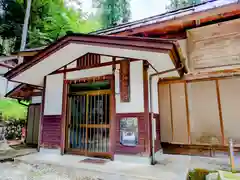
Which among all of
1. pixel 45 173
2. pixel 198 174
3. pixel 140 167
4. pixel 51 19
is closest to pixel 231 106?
pixel 198 174

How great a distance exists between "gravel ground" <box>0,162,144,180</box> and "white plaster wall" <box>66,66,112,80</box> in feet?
8.85

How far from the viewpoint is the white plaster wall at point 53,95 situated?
5.79 m

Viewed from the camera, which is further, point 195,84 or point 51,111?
point 51,111

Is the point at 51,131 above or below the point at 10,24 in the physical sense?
below

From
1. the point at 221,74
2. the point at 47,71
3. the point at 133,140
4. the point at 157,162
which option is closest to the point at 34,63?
the point at 47,71

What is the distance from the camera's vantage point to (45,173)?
3934mm

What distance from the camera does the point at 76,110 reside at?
5.64 m

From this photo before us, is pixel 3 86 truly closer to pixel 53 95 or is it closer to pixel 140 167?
pixel 53 95

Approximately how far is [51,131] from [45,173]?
197 centimetres

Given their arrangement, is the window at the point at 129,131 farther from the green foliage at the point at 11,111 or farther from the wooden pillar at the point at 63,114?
the green foliage at the point at 11,111

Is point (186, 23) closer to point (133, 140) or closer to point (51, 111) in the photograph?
point (133, 140)

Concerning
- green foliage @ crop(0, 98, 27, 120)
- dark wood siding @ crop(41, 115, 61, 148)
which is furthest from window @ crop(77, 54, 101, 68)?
green foliage @ crop(0, 98, 27, 120)

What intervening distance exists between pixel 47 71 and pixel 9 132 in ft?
20.3

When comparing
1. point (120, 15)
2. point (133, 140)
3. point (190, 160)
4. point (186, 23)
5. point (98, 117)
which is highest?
point (120, 15)
